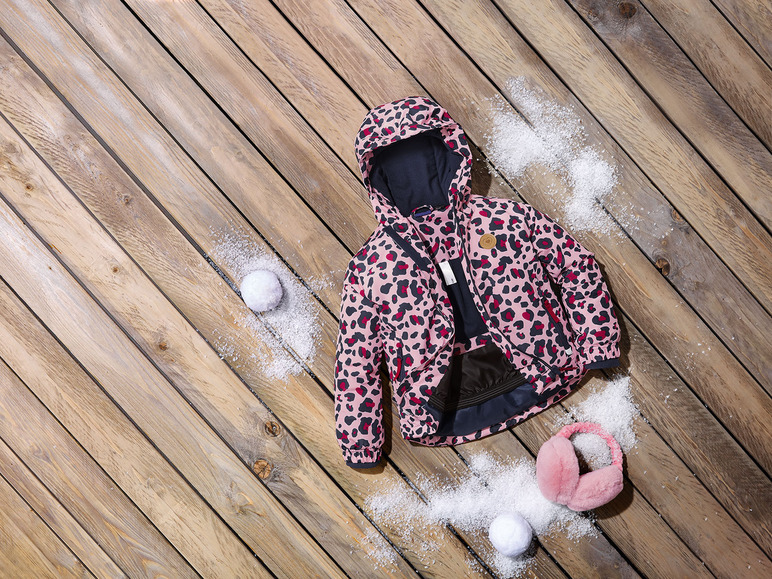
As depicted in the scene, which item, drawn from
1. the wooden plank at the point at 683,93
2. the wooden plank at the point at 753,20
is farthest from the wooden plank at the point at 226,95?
the wooden plank at the point at 753,20

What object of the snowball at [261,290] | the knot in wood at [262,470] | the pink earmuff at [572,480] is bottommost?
the pink earmuff at [572,480]

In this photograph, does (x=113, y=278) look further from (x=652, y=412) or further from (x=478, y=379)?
(x=652, y=412)

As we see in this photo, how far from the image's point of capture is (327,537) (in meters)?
1.17

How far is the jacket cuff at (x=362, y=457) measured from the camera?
1.09 metres

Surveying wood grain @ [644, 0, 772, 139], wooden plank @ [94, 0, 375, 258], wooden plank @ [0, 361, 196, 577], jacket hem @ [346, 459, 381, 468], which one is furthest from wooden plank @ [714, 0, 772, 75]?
wooden plank @ [0, 361, 196, 577]

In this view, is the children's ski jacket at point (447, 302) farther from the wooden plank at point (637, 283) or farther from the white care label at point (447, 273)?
the wooden plank at point (637, 283)

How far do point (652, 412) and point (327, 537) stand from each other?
790mm

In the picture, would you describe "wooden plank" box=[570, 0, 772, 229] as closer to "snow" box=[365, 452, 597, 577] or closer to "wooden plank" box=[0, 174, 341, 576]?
"snow" box=[365, 452, 597, 577]

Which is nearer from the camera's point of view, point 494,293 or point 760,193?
point 494,293

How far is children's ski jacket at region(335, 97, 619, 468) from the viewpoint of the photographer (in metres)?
1.05

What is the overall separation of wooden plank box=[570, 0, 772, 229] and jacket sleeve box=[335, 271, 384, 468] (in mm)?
816

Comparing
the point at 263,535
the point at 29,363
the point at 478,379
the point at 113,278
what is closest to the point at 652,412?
the point at 478,379

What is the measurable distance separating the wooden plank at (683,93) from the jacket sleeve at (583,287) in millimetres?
412

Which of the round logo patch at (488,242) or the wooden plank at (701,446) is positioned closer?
the round logo patch at (488,242)
